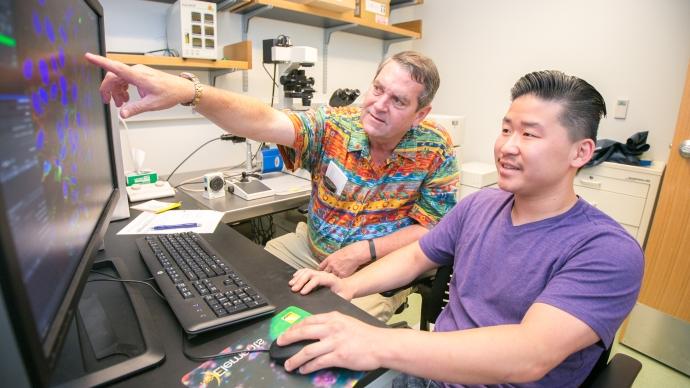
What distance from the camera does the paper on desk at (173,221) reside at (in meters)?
1.17

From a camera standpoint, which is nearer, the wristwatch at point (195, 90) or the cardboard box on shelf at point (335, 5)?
the wristwatch at point (195, 90)

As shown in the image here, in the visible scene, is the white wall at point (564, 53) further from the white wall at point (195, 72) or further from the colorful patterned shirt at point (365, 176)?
the colorful patterned shirt at point (365, 176)

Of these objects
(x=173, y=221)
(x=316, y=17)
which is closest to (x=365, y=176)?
(x=173, y=221)

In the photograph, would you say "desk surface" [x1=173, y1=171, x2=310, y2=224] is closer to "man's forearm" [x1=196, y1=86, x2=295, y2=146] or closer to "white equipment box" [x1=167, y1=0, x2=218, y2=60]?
"man's forearm" [x1=196, y1=86, x2=295, y2=146]

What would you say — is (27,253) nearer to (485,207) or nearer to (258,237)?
(485,207)

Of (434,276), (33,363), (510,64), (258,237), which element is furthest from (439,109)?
Answer: (33,363)

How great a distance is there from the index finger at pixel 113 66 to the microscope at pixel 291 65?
1.32 m

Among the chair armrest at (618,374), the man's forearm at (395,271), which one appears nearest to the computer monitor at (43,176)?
the man's forearm at (395,271)

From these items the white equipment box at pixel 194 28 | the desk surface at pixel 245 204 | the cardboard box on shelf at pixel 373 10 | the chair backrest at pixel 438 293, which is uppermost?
the cardboard box on shelf at pixel 373 10

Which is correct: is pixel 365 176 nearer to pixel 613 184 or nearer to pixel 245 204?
pixel 245 204

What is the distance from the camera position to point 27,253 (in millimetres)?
383

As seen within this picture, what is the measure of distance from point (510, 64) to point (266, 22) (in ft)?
6.19

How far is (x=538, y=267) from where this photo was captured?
852 mm

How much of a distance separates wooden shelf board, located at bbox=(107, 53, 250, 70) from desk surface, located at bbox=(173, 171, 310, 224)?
597 mm
